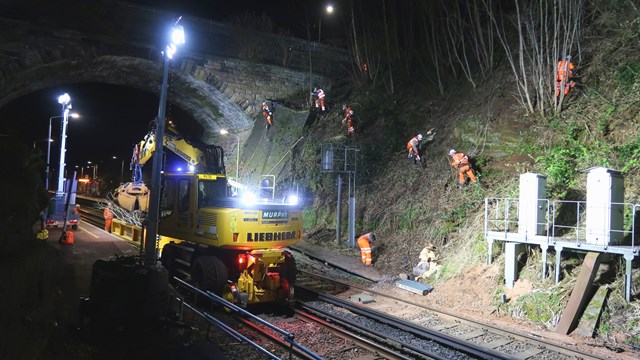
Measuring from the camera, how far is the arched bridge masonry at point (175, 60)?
19453mm

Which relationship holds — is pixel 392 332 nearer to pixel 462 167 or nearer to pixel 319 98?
pixel 462 167

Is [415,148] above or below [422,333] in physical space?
above

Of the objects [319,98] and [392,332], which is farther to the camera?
[319,98]

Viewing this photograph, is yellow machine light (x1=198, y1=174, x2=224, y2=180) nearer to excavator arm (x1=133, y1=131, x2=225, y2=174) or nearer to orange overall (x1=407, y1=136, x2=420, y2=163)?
excavator arm (x1=133, y1=131, x2=225, y2=174)

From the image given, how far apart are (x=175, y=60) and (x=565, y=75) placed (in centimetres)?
1385

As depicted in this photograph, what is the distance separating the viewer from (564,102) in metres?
13.6

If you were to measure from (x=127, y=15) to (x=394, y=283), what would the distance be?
19.0m

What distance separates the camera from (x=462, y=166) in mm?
13570

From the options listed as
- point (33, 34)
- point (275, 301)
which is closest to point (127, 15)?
point (33, 34)

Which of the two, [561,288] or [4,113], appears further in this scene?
[4,113]

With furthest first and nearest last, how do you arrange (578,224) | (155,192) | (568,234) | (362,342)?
(568,234) < (578,224) < (155,192) < (362,342)

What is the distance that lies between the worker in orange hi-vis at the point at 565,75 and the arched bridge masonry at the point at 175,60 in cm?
1486

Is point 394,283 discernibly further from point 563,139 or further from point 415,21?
point 415,21

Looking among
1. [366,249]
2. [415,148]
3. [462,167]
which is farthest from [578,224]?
[415,148]
